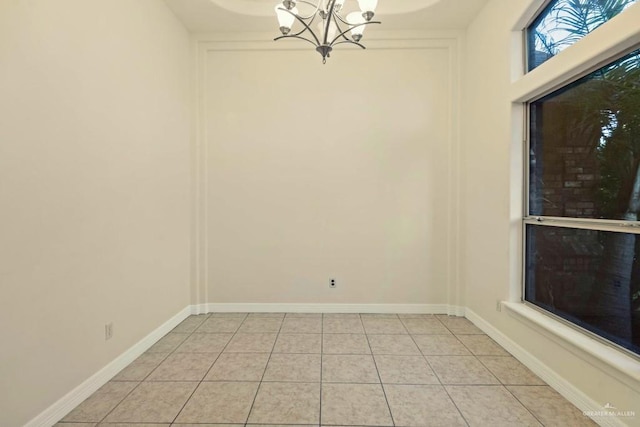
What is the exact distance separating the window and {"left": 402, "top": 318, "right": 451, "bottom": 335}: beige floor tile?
0.87 meters

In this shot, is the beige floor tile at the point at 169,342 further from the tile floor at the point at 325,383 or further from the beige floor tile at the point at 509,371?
the beige floor tile at the point at 509,371

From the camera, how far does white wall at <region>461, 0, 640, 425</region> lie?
1.80 meters

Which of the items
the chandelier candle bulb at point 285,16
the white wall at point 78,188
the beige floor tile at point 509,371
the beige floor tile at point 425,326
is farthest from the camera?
the beige floor tile at point 425,326

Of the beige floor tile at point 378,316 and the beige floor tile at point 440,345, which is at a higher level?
the beige floor tile at point 378,316

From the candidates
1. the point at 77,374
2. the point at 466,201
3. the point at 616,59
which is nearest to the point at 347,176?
the point at 466,201

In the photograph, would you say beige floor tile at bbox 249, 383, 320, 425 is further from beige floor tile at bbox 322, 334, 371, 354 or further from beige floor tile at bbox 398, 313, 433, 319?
beige floor tile at bbox 398, 313, 433, 319

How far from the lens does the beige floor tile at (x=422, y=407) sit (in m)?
1.74

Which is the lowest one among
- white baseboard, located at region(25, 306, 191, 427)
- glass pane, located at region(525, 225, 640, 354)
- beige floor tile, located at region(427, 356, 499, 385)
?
beige floor tile, located at region(427, 356, 499, 385)

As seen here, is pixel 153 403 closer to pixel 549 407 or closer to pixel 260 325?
pixel 260 325

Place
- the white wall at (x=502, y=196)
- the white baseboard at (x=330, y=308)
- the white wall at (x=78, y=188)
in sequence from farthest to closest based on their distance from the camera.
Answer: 1. the white baseboard at (x=330, y=308)
2. the white wall at (x=502, y=196)
3. the white wall at (x=78, y=188)

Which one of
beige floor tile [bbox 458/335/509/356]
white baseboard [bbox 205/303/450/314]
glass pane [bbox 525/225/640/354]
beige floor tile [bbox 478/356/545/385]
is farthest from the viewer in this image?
white baseboard [bbox 205/303/450/314]

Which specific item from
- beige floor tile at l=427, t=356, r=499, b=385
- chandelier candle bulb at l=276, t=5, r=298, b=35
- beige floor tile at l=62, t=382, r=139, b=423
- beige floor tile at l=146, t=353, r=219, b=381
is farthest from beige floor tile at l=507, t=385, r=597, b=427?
chandelier candle bulb at l=276, t=5, r=298, b=35

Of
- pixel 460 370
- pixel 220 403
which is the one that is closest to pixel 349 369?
pixel 460 370

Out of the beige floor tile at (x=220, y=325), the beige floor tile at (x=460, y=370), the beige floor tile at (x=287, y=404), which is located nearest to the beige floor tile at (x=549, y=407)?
the beige floor tile at (x=460, y=370)
